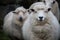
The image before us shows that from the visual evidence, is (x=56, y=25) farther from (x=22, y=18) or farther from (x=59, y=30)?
(x=22, y=18)

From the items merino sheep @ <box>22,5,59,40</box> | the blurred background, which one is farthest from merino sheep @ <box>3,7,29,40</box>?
the blurred background

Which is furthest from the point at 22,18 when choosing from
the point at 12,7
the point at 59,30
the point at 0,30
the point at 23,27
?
the point at 12,7

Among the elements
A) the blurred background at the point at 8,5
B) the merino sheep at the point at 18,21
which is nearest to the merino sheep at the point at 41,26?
the merino sheep at the point at 18,21

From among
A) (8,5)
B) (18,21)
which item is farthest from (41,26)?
(8,5)

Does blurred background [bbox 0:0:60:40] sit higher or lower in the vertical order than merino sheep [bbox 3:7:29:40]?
higher

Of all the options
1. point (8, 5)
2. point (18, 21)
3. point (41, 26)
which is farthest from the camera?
point (8, 5)

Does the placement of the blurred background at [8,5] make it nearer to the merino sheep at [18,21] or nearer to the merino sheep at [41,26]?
the merino sheep at [18,21]

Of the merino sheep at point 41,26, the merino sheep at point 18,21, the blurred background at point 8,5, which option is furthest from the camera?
the blurred background at point 8,5

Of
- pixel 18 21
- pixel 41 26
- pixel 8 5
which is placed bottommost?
pixel 41 26

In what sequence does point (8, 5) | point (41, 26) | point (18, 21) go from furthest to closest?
1. point (8, 5)
2. point (18, 21)
3. point (41, 26)

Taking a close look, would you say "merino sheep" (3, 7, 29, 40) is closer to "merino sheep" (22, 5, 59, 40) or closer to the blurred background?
"merino sheep" (22, 5, 59, 40)

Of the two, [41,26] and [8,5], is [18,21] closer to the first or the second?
[41,26]

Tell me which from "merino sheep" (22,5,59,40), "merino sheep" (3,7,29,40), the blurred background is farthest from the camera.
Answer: the blurred background

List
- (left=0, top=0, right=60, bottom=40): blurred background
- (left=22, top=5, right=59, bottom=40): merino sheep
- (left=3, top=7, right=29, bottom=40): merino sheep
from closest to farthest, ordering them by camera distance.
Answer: (left=22, top=5, right=59, bottom=40): merino sheep, (left=3, top=7, right=29, bottom=40): merino sheep, (left=0, top=0, right=60, bottom=40): blurred background
